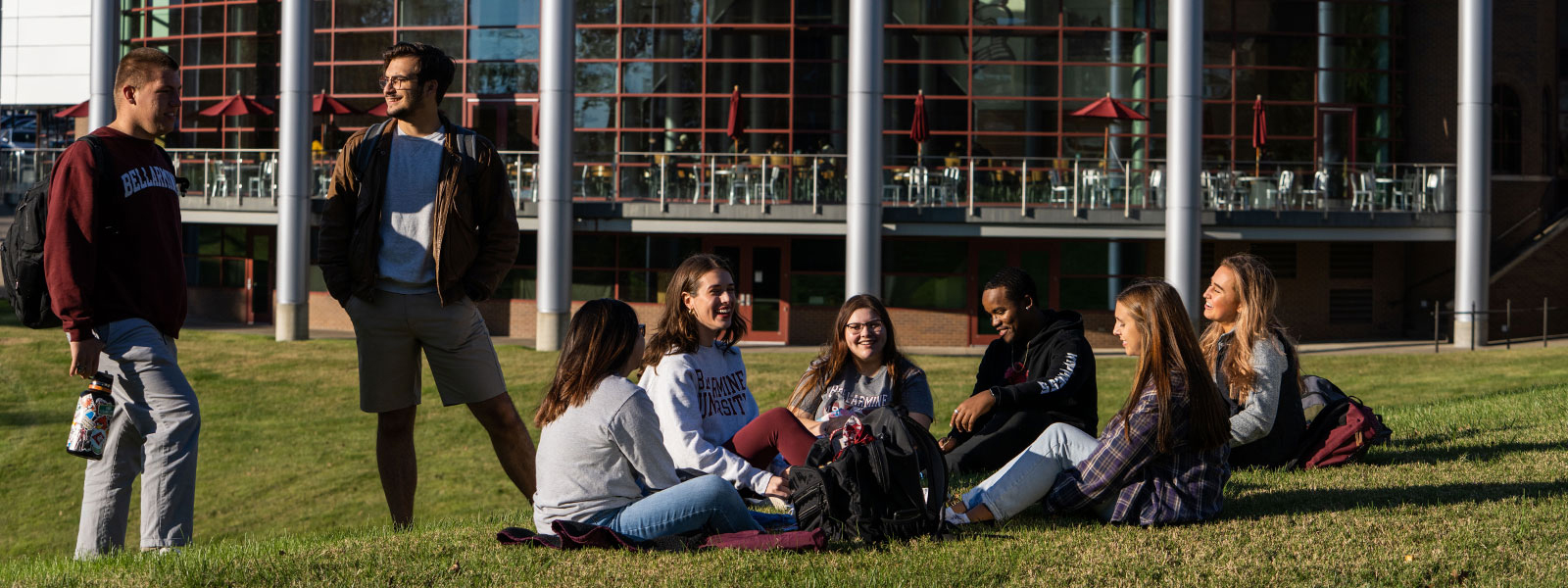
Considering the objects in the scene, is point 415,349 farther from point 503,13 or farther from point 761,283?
point 503,13

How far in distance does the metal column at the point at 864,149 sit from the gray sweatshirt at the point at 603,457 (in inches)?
720

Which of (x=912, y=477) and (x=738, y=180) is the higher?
(x=738, y=180)

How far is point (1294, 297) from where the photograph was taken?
28.2 metres

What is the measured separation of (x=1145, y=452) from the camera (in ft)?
17.5

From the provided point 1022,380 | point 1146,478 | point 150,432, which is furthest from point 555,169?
point 1146,478

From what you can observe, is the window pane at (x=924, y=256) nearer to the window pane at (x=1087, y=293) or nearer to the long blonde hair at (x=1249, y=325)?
the window pane at (x=1087, y=293)

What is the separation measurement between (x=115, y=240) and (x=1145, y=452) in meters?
4.01

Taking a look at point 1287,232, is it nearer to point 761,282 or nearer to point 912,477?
point 761,282

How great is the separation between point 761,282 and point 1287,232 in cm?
1001

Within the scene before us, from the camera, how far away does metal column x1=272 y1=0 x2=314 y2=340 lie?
78.7ft

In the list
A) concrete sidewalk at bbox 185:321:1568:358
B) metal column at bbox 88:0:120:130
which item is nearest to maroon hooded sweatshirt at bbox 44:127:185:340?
concrete sidewalk at bbox 185:321:1568:358

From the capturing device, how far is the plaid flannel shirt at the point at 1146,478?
17.5 feet

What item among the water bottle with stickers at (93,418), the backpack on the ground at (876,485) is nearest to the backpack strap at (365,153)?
the water bottle with stickers at (93,418)

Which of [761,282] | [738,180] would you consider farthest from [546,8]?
[761,282]
